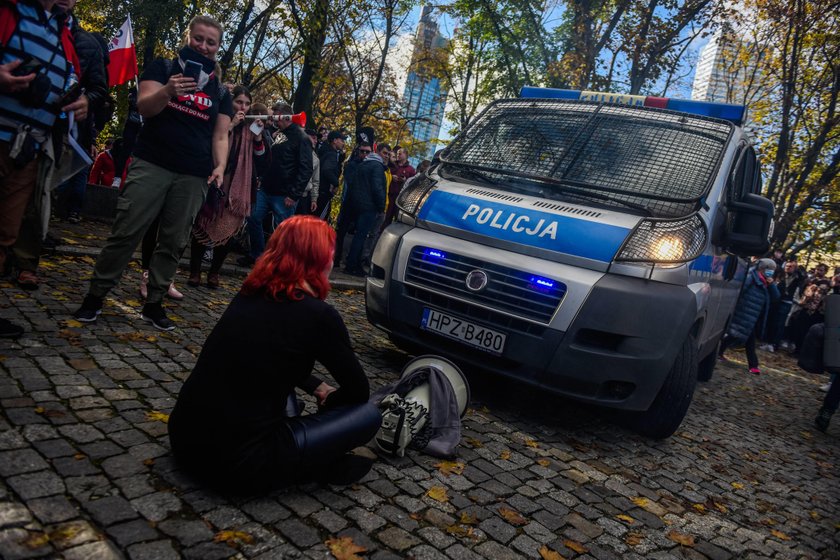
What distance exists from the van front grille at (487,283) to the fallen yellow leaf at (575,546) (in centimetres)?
148

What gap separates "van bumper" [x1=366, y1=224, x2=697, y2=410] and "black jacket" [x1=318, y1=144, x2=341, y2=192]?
6132mm

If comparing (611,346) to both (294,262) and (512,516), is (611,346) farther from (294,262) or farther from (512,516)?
(294,262)

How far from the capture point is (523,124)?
18.0 ft

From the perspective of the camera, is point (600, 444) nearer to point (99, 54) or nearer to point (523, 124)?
point (523, 124)

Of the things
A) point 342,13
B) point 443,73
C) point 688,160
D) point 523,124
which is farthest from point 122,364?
point 443,73

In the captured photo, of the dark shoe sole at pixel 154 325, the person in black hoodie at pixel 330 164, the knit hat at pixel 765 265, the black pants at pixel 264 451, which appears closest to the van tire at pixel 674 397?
the black pants at pixel 264 451

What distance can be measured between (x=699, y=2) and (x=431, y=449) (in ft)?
55.8

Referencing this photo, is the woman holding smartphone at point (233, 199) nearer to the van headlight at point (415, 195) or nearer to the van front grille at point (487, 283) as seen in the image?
the van headlight at point (415, 195)

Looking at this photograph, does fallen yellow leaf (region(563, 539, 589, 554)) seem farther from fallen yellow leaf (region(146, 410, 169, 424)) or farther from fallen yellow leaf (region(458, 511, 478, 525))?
fallen yellow leaf (region(146, 410, 169, 424))

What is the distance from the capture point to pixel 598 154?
491 cm

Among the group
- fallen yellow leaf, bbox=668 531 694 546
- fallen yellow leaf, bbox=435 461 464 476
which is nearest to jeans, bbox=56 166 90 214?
fallen yellow leaf, bbox=435 461 464 476

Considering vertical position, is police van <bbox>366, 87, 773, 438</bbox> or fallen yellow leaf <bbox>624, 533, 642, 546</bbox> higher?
police van <bbox>366, 87, 773, 438</bbox>

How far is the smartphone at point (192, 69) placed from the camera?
4264mm

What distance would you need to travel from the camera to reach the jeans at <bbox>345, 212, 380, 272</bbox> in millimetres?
9703
